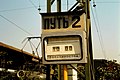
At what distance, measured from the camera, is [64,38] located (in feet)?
7.34

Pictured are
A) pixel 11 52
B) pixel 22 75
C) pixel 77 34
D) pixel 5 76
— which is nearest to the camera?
pixel 77 34

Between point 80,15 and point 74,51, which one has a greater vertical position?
point 80,15

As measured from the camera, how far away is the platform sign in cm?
221

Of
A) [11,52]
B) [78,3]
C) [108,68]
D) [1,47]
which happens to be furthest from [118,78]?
[78,3]

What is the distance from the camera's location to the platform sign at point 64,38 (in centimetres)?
221

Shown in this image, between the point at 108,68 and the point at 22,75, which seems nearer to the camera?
the point at 22,75

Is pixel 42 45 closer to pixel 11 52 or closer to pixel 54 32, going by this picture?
pixel 54 32

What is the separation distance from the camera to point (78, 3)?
3.27 metres

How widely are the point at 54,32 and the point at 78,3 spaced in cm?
114

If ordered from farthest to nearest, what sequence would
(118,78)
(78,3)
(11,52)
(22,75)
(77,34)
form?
(118,78)
(11,52)
(22,75)
(78,3)
(77,34)

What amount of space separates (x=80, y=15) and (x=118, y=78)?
1852 cm

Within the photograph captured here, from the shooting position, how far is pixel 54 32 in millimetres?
2223

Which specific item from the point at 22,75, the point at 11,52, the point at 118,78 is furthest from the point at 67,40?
the point at 118,78

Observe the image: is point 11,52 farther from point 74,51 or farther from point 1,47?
point 74,51
